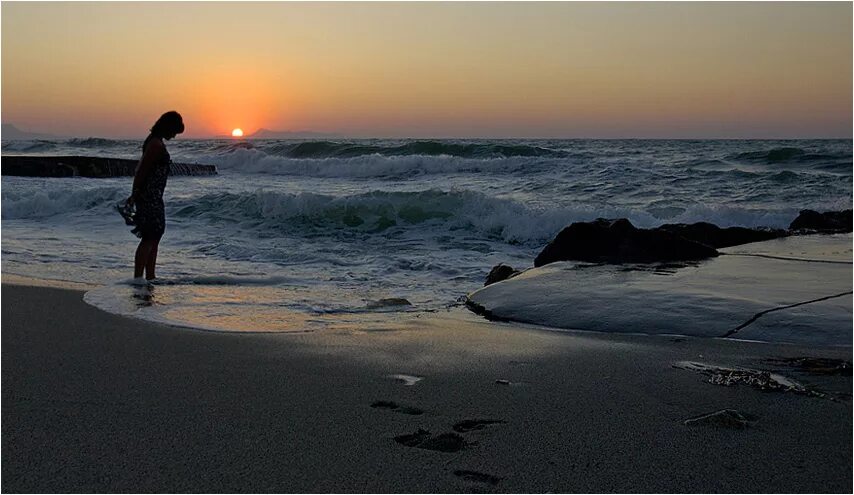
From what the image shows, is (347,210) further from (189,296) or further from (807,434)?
(807,434)

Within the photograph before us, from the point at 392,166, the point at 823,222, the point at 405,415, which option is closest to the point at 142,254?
the point at 405,415

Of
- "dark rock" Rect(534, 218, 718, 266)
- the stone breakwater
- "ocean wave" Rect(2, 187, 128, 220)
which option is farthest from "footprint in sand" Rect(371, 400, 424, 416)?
the stone breakwater

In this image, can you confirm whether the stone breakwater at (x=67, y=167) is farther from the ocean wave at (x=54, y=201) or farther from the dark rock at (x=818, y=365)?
the dark rock at (x=818, y=365)

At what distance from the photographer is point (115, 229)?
455 inches

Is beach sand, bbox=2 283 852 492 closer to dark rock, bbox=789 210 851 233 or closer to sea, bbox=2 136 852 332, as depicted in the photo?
sea, bbox=2 136 852 332

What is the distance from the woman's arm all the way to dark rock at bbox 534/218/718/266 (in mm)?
3239

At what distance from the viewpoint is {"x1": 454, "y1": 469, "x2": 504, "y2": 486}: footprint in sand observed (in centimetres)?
232

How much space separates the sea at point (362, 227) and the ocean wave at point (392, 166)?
19 cm

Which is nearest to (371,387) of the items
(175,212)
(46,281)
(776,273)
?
(776,273)

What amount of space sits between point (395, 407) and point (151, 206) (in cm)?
438

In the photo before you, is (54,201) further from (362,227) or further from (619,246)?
(619,246)

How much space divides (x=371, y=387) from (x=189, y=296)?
299 centimetres

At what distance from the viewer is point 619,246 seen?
6.76m

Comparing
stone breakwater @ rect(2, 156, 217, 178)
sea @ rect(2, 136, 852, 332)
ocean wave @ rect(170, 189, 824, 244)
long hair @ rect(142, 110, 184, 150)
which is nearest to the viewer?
sea @ rect(2, 136, 852, 332)
